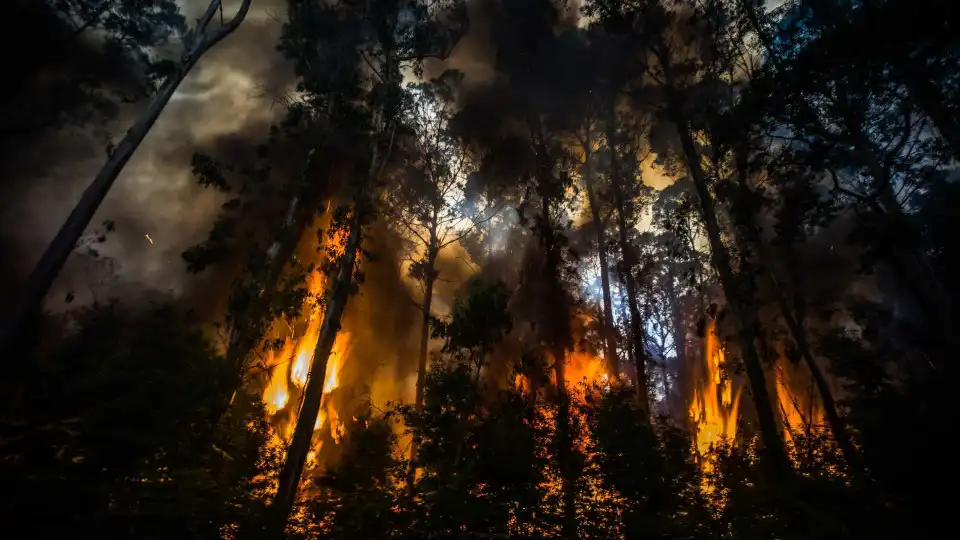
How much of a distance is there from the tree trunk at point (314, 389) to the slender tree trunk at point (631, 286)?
11.7m

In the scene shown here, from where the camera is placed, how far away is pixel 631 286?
1975 centimetres

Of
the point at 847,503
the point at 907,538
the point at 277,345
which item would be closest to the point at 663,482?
the point at 847,503

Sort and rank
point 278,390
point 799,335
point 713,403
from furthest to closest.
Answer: point 713,403 < point 278,390 < point 799,335

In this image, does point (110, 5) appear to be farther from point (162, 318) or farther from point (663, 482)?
point (663, 482)

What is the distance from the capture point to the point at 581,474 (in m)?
10.9

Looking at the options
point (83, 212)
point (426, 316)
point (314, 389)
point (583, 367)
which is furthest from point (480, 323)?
point (583, 367)

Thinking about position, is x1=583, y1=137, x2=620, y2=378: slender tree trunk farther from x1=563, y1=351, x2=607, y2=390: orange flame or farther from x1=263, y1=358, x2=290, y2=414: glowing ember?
x1=263, y1=358, x2=290, y2=414: glowing ember

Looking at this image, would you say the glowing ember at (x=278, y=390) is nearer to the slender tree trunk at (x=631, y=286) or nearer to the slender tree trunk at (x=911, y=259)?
the slender tree trunk at (x=631, y=286)

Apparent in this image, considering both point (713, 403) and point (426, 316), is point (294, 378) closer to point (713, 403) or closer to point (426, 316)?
point (426, 316)

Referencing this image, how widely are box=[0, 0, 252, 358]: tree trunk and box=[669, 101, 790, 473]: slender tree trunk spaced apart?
46.4 ft

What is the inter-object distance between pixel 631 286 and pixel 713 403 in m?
14.6

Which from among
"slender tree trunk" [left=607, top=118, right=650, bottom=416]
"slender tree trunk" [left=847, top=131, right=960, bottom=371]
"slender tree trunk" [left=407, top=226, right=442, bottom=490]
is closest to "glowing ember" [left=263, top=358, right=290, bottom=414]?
"slender tree trunk" [left=407, top=226, right=442, bottom=490]

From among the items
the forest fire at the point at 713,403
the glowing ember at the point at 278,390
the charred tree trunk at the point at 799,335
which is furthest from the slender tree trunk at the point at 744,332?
the glowing ember at the point at 278,390

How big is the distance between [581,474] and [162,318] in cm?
1223
